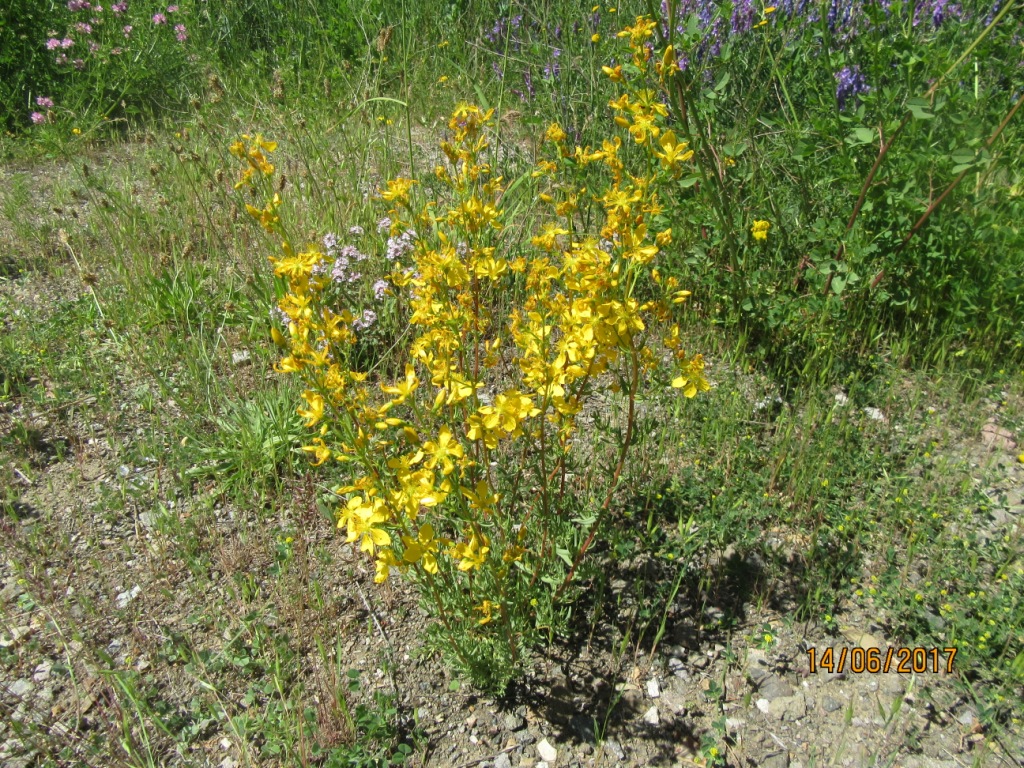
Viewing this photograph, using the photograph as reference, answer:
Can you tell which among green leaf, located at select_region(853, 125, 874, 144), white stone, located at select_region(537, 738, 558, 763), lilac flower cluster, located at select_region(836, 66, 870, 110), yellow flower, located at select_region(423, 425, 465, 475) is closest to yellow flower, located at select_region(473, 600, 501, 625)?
white stone, located at select_region(537, 738, 558, 763)

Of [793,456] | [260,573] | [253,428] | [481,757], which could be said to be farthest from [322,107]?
[481,757]

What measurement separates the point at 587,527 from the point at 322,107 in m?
3.74

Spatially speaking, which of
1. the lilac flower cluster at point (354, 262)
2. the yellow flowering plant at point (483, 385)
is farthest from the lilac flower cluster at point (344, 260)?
the yellow flowering plant at point (483, 385)

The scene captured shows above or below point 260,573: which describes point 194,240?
Result: above

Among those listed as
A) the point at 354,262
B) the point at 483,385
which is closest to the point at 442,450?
the point at 483,385

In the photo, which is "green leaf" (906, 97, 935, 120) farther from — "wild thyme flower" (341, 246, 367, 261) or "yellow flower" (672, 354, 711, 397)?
"wild thyme flower" (341, 246, 367, 261)

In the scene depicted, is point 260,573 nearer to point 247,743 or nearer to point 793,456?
point 247,743

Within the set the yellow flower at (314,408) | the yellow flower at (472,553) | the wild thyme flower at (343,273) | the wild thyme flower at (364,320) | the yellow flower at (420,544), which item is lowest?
the wild thyme flower at (364,320)

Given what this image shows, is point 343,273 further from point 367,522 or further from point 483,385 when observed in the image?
point 367,522

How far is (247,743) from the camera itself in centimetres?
189
